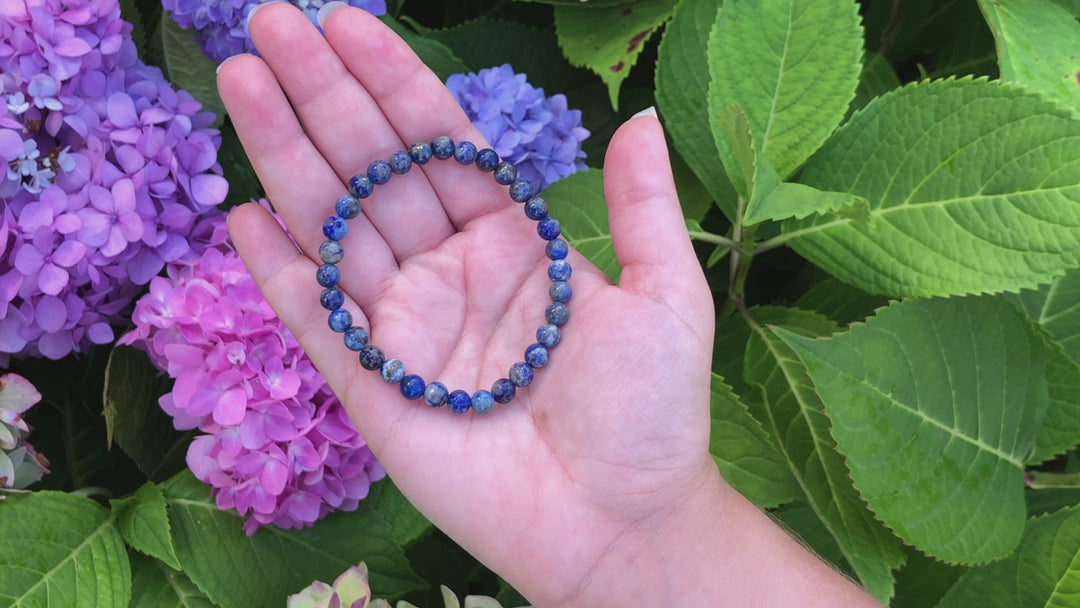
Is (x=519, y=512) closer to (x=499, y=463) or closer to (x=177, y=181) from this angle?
(x=499, y=463)

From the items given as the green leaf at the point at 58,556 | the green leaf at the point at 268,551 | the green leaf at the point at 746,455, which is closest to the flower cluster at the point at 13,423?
the green leaf at the point at 58,556

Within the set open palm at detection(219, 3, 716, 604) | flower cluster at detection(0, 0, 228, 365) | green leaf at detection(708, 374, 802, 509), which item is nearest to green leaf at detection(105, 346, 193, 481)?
flower cluster at detection(0, 0, 228, 365)

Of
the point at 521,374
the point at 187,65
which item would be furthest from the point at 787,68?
the point at 187,65

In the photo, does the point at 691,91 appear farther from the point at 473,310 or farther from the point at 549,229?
the point at 473,310

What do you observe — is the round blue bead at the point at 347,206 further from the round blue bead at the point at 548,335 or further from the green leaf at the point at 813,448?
the green leaf at the point at 813,448

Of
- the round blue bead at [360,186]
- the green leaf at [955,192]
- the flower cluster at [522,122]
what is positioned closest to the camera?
the green leaf at [955,192]

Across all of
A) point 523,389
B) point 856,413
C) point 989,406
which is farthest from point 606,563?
point 989,406
